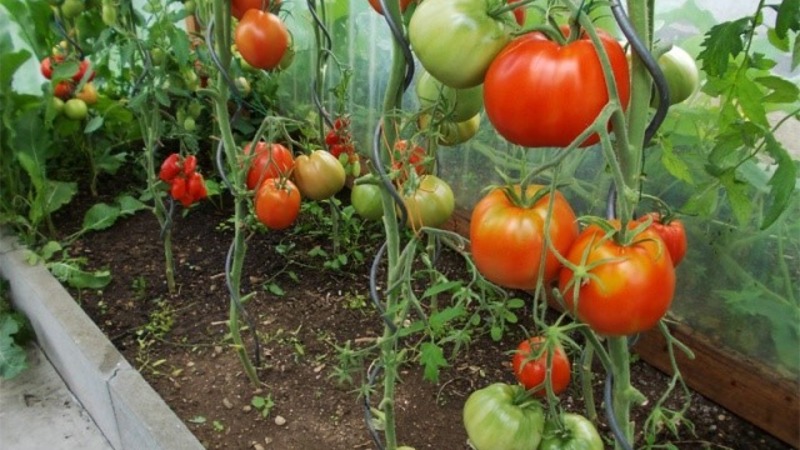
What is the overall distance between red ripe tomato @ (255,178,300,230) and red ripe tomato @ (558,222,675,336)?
91 centimetres

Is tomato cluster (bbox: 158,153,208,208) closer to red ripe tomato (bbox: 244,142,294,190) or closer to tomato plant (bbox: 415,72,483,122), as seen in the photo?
red ripe tomato (bbox: 244,142,294,190)

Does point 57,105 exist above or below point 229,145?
below

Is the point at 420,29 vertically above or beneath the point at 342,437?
above

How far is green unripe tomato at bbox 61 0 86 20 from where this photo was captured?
193 centimetres

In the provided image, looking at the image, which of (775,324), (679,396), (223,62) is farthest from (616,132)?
(679,396)

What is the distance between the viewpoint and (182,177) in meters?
1.67

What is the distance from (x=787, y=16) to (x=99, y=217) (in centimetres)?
180

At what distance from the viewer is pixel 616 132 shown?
1.99 feet

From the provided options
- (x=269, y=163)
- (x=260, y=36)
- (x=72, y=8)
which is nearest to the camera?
(x=260, y=36)

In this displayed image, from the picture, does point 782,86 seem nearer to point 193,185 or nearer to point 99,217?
point 193,185

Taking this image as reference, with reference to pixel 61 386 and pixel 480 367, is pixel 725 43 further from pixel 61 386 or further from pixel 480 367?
pixel 61 386

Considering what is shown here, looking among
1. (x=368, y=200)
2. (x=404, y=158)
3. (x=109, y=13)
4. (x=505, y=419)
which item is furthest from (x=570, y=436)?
(x=109, y=13)

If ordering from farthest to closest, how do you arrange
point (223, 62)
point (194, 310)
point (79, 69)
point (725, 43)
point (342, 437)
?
point (79, 69) → point (194, 310) → point (342, 437) → point (223, 62) → point (725, 43)

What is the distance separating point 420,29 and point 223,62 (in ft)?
2.35
